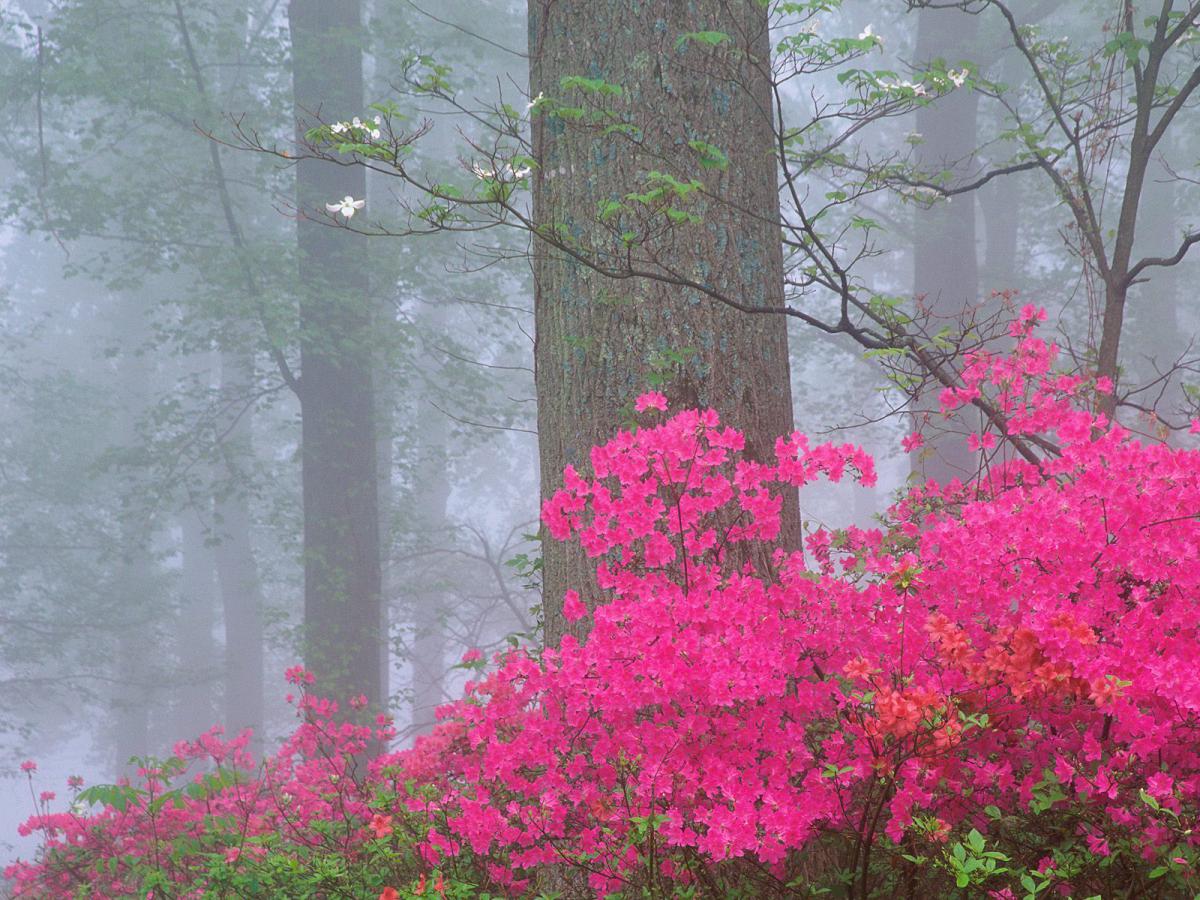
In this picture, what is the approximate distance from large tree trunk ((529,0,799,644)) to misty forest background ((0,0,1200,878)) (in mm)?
58

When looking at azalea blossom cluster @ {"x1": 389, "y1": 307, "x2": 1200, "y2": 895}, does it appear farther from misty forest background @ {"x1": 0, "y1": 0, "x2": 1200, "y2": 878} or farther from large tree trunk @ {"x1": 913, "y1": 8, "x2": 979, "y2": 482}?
large tree trunk @ {"x1": 913, "y1": 8, "x2": 979, "y2": 482}

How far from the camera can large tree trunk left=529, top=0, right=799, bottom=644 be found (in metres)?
3.55

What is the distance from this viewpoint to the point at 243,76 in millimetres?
16406

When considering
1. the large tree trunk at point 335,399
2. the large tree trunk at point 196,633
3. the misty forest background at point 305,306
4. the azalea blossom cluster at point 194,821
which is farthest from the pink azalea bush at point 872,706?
the large tree trunk at point 196,633

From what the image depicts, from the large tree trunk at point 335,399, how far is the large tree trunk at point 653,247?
7224mm

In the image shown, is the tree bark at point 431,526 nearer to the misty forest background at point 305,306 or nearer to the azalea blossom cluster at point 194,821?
the misty forest background at point 305,306

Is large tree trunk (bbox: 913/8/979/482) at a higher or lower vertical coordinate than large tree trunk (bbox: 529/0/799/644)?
higher

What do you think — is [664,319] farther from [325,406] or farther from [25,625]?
[25,625]

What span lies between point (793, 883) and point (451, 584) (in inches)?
491

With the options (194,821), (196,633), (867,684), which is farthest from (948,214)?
(196,633)

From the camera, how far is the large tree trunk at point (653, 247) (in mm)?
3547

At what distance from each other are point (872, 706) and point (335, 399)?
9.53 m

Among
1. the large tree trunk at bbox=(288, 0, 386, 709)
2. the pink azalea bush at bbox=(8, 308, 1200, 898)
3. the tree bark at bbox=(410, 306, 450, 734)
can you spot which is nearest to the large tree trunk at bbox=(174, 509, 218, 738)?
the tree bark at bbox=(410, 306, 450, 734)

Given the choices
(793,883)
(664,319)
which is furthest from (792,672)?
(664,319)
